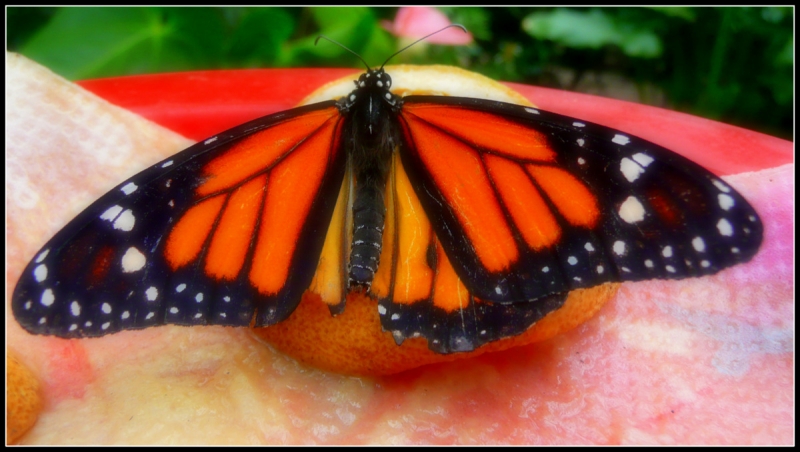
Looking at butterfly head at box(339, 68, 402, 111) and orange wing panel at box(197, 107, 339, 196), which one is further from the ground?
butterfly head at box(339, 68, 402, 111)

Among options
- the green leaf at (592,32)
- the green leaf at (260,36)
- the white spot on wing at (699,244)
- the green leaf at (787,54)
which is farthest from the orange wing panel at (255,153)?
the green leaf at (787,54)

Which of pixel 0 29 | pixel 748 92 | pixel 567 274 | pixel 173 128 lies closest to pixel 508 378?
pixel 567 274

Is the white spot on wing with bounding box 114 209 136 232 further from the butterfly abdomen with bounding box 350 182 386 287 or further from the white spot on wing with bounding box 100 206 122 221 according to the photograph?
the butterfly abdomen with bounding box 350 182 386 287

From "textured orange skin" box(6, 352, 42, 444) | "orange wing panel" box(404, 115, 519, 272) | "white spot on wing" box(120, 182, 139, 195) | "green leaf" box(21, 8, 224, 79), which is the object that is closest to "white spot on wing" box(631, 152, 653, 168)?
"orange wing panel" box(404, 115, 519, 272)

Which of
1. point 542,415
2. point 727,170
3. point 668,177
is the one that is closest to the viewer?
point 668,177

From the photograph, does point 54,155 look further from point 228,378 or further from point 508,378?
point 508,378

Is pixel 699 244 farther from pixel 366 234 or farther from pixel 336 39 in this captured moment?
pixel 336 39

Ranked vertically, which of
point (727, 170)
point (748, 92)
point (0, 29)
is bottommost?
point (727, 170)
